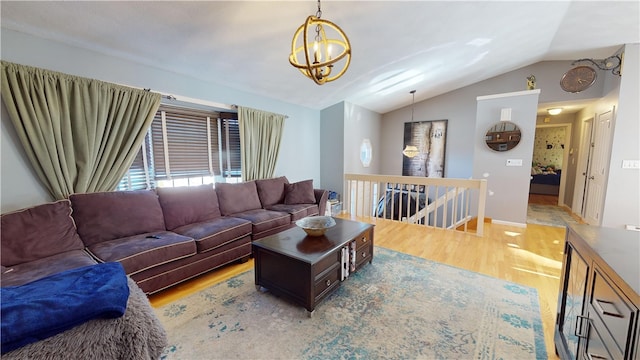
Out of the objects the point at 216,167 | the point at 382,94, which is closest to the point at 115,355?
the point at 216,167

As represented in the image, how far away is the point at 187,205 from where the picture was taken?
2.70m

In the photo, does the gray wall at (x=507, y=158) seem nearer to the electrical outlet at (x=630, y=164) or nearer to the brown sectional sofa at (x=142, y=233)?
the electrical outlet at (x=630, y=164)

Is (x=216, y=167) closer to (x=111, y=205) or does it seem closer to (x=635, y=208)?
(x=111, y=205)

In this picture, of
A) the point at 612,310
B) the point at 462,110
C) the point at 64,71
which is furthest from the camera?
the point at 462,110

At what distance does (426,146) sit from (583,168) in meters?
2.88

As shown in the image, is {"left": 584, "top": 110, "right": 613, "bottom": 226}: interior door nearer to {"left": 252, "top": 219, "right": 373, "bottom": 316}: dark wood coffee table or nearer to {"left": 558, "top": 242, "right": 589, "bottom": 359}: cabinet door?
{"left": 558, "top": 242, "right": 589, "bottom": 359}: cabinet door

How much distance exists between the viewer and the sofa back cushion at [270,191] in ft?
11.9

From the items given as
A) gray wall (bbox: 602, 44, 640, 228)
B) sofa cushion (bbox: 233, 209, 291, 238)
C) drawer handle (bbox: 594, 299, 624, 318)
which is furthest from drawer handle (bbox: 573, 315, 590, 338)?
gray wall (bbox: 602, 44, 640, 228)

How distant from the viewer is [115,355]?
1.04m

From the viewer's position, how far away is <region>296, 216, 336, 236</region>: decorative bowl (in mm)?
2131

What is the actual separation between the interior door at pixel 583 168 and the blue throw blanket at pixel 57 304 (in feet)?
22.0

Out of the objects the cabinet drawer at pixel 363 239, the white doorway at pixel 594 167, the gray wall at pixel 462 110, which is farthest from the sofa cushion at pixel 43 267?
the white doorway at pixel 594 167

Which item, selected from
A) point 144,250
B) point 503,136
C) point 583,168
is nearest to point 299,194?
point 144,250

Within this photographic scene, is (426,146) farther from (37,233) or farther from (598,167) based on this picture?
(37,233)
